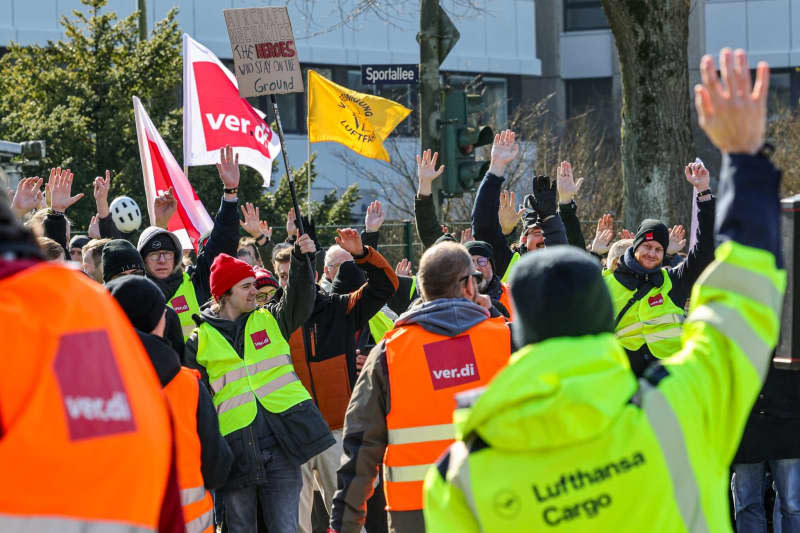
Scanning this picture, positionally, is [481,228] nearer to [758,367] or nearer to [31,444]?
[758,367]

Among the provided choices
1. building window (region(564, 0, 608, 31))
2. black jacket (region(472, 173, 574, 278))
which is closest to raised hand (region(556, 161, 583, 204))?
black jacket (region(472, 173, 574, 278))

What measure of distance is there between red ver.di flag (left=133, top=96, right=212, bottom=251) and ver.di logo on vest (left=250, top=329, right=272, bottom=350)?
17.4 ft

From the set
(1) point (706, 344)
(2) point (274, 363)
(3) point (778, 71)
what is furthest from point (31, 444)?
(3) point (778, 71)

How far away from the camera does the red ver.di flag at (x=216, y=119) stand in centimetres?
1250

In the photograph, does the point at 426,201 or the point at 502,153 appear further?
the point at 426,201

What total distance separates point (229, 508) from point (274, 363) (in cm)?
83

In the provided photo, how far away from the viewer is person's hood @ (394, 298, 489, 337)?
4.82 metres

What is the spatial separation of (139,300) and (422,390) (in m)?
1.17

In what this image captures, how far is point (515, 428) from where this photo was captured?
2500 mm

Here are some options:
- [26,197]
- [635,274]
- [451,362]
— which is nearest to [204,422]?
[451,362]

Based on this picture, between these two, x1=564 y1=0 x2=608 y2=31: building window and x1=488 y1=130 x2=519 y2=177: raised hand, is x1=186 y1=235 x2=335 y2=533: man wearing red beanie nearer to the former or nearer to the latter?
x1=488 y1=130 x2=519 y2=177: raised hand

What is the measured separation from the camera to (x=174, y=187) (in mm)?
11773

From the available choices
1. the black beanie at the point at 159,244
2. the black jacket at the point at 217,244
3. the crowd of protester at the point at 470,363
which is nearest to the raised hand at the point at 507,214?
the crowd of protester at the point at 470,363

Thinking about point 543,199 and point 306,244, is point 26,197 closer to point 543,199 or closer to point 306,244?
point 306,244
